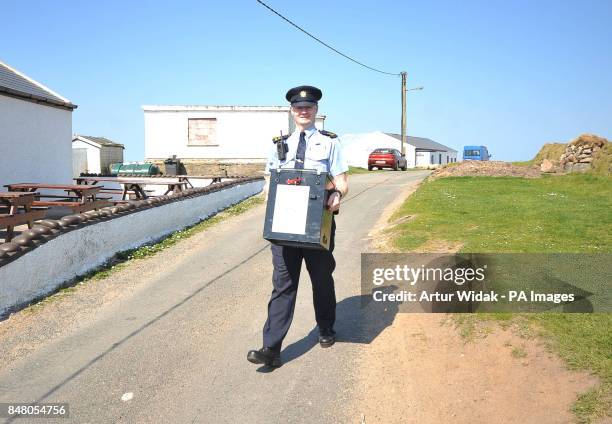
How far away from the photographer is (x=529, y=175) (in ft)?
63.8

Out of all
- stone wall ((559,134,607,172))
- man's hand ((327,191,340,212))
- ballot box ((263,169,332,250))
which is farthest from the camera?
stone wall ((559,134,607,172))

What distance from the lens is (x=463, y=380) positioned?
13.5 ft

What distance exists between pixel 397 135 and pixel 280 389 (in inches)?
2913

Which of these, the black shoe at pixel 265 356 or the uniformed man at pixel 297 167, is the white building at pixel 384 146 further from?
the black shoe at pixel 265 356

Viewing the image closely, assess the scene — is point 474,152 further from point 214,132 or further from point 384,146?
point 214,132

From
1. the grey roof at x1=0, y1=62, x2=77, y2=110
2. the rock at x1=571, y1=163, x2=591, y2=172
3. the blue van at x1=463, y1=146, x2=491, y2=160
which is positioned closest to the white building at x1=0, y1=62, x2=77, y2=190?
the grey roof at x1=0, y1=62, x2=77, y2=110

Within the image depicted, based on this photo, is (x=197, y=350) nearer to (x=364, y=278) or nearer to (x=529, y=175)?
Answer: (x=364, y=278)

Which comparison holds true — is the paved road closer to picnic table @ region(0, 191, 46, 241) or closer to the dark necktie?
the dark necktie

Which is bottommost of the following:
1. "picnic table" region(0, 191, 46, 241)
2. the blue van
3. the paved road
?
the paved road

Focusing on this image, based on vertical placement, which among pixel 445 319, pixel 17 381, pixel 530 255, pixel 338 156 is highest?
pixel 338 156

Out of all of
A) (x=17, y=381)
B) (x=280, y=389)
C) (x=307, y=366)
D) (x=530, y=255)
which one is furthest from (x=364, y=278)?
(x=17, y=381)

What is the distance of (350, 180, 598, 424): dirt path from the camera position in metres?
3.64

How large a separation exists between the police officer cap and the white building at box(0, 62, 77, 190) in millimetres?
12601

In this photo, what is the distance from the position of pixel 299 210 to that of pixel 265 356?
4.07 ft
